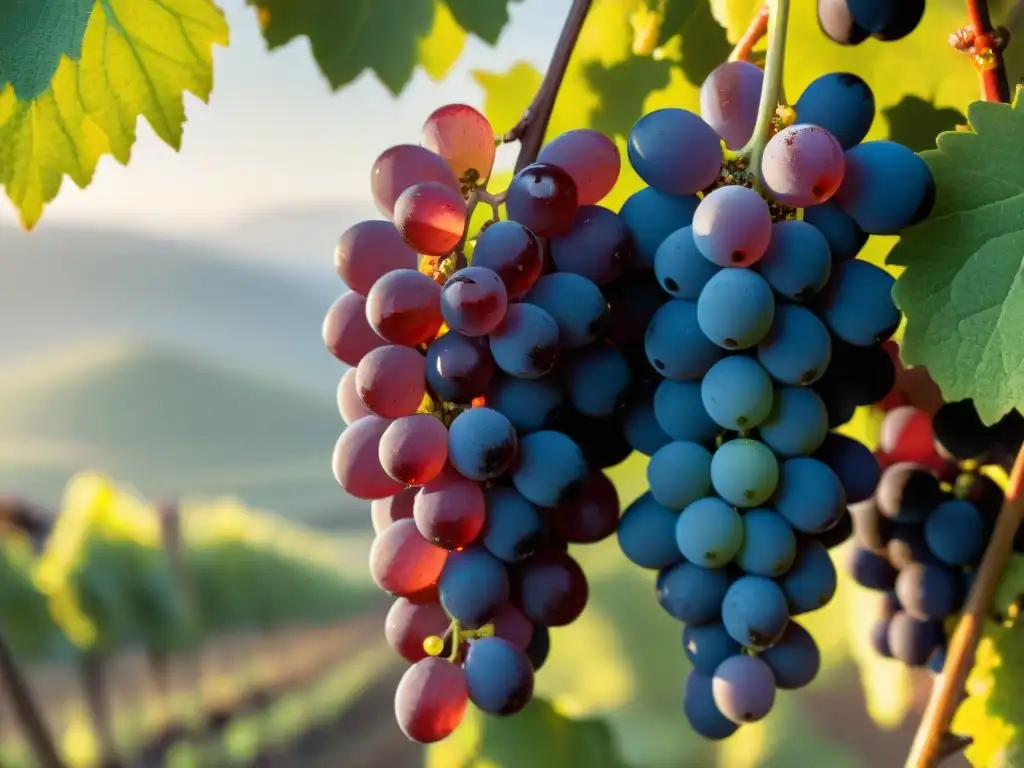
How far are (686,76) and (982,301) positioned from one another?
23 cm

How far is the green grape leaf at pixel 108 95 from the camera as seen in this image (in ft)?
1.47

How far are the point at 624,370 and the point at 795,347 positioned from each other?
62 millimetres

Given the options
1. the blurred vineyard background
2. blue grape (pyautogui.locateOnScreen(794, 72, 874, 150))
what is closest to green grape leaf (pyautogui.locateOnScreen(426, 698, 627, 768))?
the blurred vineyard background

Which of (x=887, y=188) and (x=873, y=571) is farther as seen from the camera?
(x=873, y=571)

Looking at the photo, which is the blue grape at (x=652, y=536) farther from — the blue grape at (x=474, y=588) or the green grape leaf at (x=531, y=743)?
the green grape leaf at (x=531, y=743)

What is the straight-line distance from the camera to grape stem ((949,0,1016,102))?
36 centimetres

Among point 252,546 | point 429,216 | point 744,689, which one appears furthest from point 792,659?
point 252,546

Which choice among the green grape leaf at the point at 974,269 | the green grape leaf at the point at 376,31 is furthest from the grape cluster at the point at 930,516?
the green grape leaf at the point at 376,31

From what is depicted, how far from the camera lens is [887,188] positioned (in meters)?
0.32

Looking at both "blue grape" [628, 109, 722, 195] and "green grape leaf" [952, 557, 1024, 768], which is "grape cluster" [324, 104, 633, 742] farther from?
"green grape leaf" [952, 557, 1024, 768]

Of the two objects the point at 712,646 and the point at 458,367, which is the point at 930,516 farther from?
the point at 458,367

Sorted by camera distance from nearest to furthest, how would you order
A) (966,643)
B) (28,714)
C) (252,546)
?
(966,643)
(28,714)
(252,546)

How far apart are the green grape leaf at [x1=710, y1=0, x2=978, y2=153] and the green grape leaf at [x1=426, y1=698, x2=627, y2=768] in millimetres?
436

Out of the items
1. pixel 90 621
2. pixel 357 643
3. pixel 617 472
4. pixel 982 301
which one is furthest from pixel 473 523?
pixel 357 643
